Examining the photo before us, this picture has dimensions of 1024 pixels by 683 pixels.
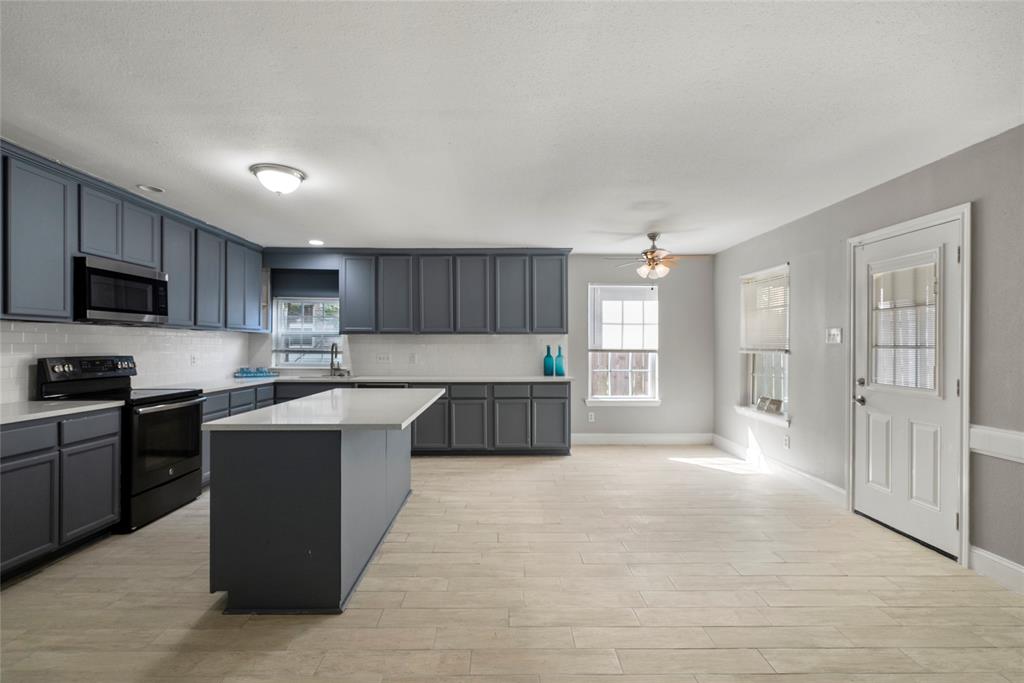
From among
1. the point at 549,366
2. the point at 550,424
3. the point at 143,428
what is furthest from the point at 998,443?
the point at 143,428

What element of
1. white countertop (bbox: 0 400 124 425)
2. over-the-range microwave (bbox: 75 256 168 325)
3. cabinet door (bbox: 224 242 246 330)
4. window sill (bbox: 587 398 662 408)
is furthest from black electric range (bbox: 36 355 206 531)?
window sill (bbox: 587 398 662 408)

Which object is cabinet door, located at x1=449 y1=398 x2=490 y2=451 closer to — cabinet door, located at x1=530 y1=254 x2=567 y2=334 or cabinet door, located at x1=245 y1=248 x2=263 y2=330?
cabinet door, located at x1=530 y1=254 x2=567 y2=334

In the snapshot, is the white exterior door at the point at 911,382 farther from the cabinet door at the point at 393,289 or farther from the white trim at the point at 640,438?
the cabinet door at the point at 393,289

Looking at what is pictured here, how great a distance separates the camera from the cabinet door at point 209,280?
4.60 metres

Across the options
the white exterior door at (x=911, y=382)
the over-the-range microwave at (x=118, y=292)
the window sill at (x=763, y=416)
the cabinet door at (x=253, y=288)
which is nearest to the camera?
the white exterior door at (x=911, y=382)

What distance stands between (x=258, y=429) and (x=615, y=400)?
4.76 m

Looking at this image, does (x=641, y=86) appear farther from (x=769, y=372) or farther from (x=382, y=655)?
(x=769, y=372)

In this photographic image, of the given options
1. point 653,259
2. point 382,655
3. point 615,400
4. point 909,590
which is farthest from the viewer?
point 615,400

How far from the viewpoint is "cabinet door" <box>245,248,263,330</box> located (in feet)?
18.0

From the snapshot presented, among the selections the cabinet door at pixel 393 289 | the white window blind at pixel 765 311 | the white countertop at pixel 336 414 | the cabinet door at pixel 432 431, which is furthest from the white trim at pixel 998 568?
the cabinet door at pixel 393 289

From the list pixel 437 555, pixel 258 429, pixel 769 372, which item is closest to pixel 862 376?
pixel 769 372

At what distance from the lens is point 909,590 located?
8.41ft

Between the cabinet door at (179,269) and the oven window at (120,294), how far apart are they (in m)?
0.31

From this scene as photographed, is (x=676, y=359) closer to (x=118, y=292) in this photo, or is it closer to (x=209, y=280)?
(x=209, y=280)
